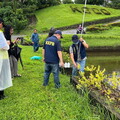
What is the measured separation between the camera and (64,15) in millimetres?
34125

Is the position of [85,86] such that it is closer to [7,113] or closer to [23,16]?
[7,113]

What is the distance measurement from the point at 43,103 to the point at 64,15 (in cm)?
3040

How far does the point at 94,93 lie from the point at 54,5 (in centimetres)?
3644

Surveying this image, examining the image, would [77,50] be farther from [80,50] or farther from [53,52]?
[53,52]

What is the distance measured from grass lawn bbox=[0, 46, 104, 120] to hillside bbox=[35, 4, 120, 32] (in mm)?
21763

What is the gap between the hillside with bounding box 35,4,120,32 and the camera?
3023cm

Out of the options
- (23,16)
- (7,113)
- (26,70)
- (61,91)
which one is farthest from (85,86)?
(23,16)

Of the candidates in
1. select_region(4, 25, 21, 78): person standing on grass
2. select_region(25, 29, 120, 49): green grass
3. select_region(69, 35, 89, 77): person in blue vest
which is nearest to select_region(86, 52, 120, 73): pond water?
select_region(25, 29, 120, 49): green grass

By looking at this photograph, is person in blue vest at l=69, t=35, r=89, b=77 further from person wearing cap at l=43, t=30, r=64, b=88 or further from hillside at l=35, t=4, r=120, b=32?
hillside at l=35, t=4, r=120, b=32

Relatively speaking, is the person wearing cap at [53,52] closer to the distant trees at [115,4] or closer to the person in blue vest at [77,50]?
the person in blue vest at [77,50]

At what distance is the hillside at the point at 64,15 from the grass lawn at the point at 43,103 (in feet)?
71.4

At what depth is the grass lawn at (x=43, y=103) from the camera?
4402 millimetres

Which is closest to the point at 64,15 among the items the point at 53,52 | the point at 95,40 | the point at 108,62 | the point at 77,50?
the point at 95,40

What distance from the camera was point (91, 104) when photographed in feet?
16.1
